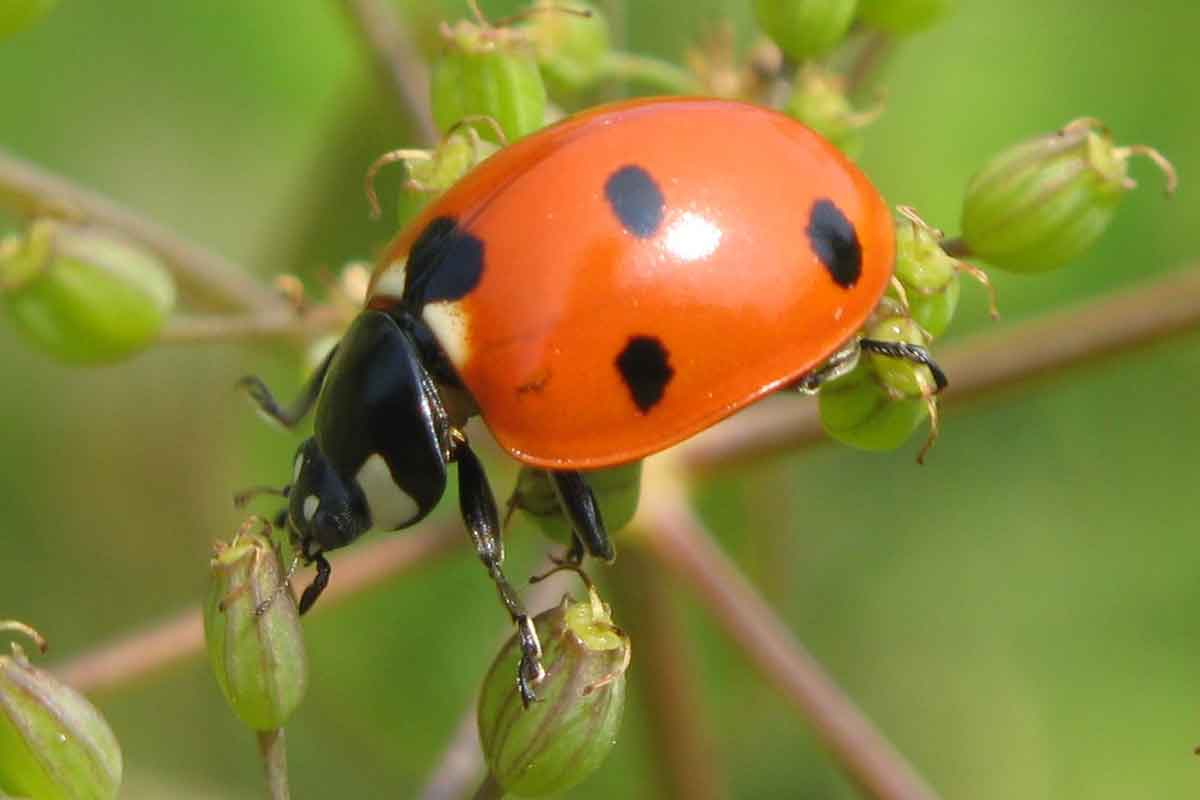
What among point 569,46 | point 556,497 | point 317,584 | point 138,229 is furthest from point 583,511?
point 138,229

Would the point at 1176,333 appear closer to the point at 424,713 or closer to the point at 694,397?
the point at 694,397

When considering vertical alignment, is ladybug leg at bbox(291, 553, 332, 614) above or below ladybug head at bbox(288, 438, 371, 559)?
below

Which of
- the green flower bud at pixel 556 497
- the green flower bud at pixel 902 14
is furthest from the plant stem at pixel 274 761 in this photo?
the green flower bud at pixel 902 14

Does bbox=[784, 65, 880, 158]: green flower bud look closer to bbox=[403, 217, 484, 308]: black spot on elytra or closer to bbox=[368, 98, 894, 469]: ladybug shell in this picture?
bbox=[368, 98, 894, 469]: ladybug shell

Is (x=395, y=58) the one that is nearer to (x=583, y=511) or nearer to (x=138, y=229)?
(x=138, y=229)

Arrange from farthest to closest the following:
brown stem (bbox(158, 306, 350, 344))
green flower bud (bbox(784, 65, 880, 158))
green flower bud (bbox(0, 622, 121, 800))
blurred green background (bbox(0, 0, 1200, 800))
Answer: blurred green background (bbox(0, 0, 1200, 800)) → brown stem (bbox(158, 306, 350, 344)) → green flower bud (bbox(784, 65, 880, 158)) → green flower bud (bbox(0, 622, 121, 800))

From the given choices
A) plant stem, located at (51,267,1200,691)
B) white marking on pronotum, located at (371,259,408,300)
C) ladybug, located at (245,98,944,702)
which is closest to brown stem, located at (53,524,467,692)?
plant stem, located at (51,267,1200,691)

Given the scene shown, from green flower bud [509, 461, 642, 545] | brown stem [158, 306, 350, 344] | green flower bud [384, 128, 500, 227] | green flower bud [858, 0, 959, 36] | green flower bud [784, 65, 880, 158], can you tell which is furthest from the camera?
brown stem [158, 306, 350, 344]
